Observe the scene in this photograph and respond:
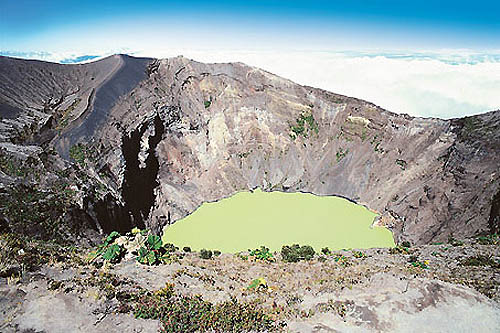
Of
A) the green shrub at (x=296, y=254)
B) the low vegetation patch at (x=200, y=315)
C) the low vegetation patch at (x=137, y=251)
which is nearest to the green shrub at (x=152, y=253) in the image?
the low vegetation patch at (x=137, y=251)

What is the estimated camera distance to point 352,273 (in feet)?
62.0

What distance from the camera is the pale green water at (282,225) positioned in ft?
97.2

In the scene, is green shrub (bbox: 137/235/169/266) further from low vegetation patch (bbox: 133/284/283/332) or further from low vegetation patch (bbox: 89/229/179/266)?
low vegetation patch (bbox: 133/284/283/332)

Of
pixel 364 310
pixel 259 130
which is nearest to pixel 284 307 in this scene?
pixel 364 310

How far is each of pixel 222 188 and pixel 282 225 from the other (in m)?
10.7

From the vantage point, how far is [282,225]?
3275 centimetres

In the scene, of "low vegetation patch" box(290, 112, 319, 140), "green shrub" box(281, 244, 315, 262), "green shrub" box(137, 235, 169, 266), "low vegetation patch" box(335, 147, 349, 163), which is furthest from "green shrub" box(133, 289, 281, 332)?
"low vegetation patch" box(290, 112, 319, 140)

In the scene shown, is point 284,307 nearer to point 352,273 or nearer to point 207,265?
point 352,273

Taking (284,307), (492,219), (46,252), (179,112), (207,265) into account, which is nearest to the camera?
(284,307)

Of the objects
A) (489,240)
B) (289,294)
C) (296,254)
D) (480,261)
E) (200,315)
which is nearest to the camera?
(200,315)

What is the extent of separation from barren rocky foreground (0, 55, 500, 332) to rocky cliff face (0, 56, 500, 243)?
18cm

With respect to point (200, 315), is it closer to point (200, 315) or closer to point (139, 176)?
point (200, 315)

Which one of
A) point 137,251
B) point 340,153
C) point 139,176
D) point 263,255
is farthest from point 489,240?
point 139,176

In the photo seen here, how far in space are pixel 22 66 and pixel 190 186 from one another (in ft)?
83.3
